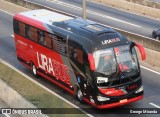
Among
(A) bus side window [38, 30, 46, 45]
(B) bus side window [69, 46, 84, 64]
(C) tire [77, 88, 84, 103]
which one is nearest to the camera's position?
(B) bus side window [69, 46, 84, 64]

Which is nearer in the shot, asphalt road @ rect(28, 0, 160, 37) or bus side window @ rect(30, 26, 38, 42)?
bus side window @ rect(30, 26, 38, 42)

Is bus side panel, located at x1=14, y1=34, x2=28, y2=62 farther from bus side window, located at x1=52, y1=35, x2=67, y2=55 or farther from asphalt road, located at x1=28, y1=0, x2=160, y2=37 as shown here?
asphalt road, located at x1=28, y1=0, x2=160, y2=37

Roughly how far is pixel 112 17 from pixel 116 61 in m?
26.5

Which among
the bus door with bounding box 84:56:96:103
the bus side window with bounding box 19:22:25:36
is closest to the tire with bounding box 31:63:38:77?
the bus side window with bounding box 19:22:25:36

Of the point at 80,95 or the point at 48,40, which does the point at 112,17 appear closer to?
the point at 48,40

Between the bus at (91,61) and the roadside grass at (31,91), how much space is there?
1.03 m

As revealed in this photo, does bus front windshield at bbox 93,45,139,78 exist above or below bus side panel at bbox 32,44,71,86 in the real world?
above

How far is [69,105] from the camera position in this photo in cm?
1706

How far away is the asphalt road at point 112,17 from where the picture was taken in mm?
37719

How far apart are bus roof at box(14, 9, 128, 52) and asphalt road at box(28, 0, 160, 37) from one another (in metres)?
16.0

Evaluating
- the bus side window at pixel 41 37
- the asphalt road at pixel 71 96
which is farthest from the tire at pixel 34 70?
the bus side window at pixel 41 37

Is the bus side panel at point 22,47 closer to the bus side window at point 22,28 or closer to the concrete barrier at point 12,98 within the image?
the bus side window at point 22,28

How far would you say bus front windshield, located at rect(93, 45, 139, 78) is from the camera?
53.8 ft

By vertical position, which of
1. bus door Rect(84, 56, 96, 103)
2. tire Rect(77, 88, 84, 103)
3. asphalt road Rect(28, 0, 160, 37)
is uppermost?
bus door Rect(84, 56, 96, 103)
